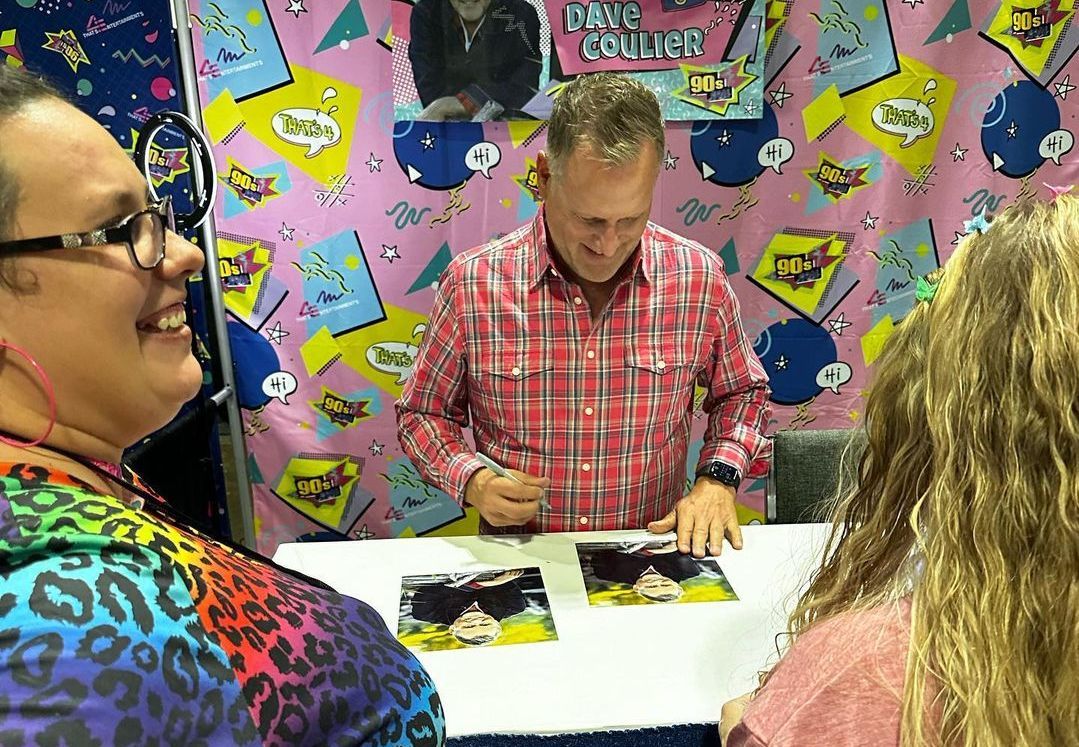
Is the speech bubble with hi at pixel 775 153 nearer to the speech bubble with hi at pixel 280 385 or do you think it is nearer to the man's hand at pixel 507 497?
the man's hand at pixel 507 497

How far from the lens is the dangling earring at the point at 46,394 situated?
0.67m

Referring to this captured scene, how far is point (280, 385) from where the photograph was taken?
112 inches

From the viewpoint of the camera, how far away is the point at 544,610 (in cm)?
142

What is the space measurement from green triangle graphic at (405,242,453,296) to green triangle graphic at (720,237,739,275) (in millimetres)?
1013

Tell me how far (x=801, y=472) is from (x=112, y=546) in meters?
1.82

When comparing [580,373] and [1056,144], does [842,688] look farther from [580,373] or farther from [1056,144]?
[1056,144]

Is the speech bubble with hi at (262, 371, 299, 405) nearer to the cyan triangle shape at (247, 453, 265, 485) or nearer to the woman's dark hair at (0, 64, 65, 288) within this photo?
the cyan triangle shape at (247, 453, 265, 485)

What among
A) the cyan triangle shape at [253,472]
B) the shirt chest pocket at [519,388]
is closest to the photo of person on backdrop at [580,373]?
the shirt chest pocket at [519,388]

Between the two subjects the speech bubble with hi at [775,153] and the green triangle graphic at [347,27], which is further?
the speech bubble with hi at [775,153]

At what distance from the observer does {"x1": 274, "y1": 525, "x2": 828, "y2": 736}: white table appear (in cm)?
117

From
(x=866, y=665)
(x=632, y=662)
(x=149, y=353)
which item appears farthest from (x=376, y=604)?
(x=866, y=665)

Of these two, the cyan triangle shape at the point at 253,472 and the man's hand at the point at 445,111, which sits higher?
the man's hand at the point at 445,111

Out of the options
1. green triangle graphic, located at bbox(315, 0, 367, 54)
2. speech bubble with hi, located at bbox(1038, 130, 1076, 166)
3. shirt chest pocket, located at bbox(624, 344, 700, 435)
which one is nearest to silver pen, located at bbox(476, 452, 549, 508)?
shirt chest pocket, located at bbox(624, 344, 700, 435)

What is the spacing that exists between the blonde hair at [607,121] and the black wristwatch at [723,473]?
2.46 ft
